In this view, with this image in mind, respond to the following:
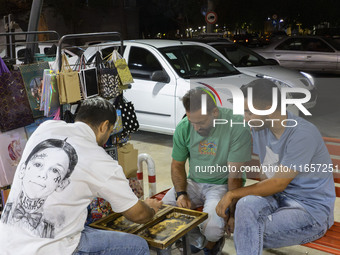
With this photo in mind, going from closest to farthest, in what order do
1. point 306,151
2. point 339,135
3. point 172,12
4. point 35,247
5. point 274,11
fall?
point 35,247, point 306,151, point 339,135, point 274,11, point 172,12

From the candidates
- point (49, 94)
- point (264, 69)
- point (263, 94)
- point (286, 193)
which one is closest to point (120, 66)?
point (49, 94)

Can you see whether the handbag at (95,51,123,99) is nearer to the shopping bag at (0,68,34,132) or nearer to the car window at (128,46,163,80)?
the shopping bag at (0,68,34,132)

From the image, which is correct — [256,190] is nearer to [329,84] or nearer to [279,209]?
[279,209]

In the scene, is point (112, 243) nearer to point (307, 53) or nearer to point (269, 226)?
point (269, 226)

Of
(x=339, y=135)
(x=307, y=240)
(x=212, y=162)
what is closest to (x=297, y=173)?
(x=307, y=240)

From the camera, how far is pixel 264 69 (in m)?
8.38

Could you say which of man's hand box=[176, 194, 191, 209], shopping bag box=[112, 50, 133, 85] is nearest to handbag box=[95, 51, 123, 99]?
shopping bag box=[112, 50, 133, 85]

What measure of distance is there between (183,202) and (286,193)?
0.81 m

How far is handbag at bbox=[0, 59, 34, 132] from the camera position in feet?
12.0

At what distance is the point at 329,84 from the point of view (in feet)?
43.7

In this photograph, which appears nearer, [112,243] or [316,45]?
[112,243]

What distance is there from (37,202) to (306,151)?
174 centimetres

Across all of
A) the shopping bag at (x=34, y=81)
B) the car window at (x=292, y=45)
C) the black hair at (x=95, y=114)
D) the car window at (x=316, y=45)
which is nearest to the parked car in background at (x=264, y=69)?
the shopping bag at (x=34, y=81)

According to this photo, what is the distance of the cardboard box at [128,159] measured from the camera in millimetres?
4195
